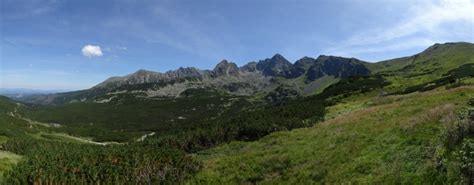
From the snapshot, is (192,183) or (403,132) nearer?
(403,132)

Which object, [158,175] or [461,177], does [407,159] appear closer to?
[461,177]

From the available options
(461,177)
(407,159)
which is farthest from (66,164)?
(461,177)

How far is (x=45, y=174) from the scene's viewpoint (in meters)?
30.8

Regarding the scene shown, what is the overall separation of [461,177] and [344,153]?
11.1m

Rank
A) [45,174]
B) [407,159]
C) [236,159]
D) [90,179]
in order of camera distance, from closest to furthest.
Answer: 1. [407,159]
2. [45,174]
3. [90,179]
4. [236,159]

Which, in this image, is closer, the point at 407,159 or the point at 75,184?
the point at 407,159

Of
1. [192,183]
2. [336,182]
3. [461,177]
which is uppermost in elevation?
[461,177]

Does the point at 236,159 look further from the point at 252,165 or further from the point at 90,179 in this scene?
the point at 90,179

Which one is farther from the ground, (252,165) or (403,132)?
(403,132)

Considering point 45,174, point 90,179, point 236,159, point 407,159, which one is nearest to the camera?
point 407,159

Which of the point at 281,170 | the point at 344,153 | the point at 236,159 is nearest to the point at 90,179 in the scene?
the point at 236,159

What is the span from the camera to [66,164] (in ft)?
113

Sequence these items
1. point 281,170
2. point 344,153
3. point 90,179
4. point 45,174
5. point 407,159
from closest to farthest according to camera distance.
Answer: point 407,159
point 344,153
point 281,170
point 45,174
point 90,179

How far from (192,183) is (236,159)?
18.7ft
